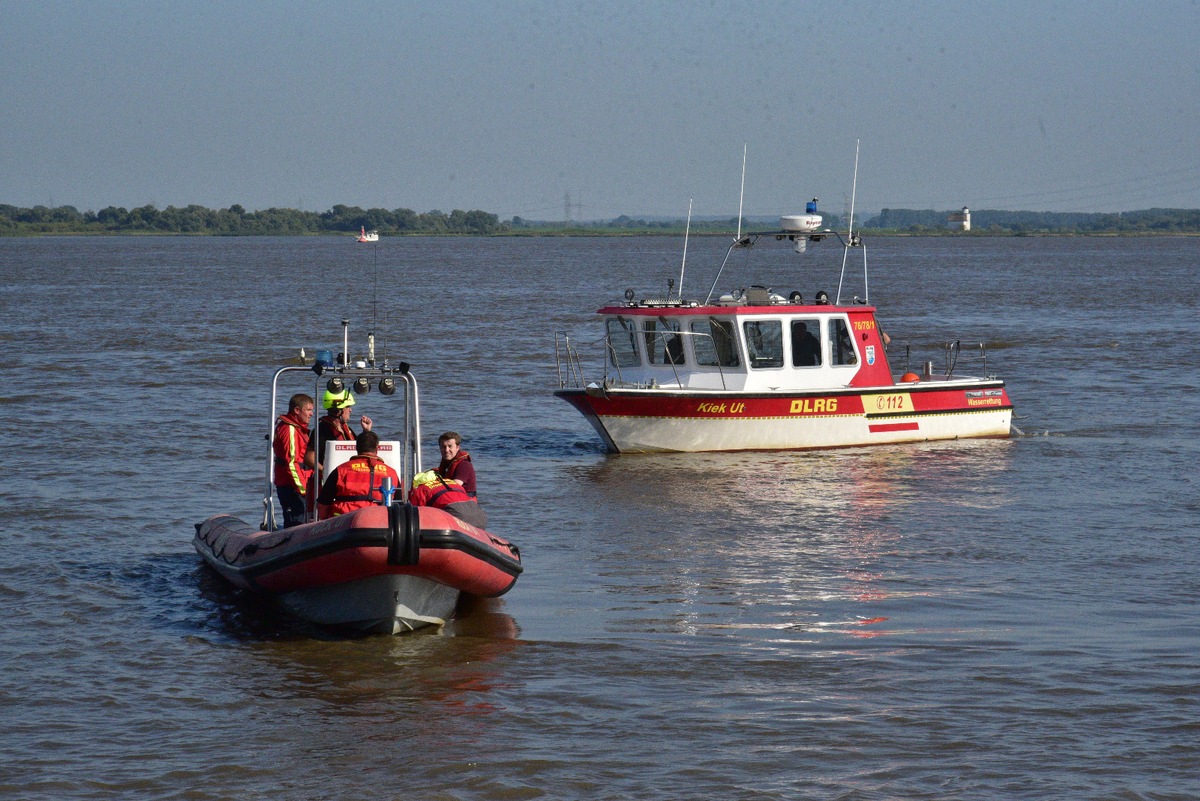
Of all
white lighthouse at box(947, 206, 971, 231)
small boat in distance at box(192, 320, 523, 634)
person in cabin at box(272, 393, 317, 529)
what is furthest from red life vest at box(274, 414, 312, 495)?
white lighthouse at box(947, 206, 971, 231)

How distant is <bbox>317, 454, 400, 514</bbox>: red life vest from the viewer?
35.0 feet

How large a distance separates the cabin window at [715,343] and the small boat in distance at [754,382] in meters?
0.01

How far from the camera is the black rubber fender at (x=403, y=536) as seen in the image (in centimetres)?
988

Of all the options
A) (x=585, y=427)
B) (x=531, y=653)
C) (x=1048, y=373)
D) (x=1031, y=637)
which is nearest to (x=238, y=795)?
(x=531, y=653)

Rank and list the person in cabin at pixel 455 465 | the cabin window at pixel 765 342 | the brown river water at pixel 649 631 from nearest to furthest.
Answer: the brown river water at pixel 649 631 < the person in cabin at pixel 455 465 < the cabin window at pixel 765 342

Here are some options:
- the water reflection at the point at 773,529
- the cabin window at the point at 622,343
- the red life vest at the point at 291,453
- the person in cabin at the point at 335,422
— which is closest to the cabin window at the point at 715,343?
the cabin window at the point at 622,343

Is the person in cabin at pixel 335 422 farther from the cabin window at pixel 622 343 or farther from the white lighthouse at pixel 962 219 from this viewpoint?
the white lighthouse at pixel 962 219

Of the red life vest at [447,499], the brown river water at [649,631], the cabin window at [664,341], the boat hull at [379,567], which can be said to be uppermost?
the cabin window at [664,341]

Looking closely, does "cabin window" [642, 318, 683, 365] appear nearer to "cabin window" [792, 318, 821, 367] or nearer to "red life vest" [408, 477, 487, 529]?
"cabin window" [792, 318, 821, 367]

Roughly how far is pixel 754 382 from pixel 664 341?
1.29 metres

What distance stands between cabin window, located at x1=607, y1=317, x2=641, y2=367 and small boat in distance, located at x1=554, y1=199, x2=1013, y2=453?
0.5 inches

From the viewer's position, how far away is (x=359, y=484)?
35.1ft

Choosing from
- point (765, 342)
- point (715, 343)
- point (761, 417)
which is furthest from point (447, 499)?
point (765, 342)

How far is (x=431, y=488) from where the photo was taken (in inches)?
436
